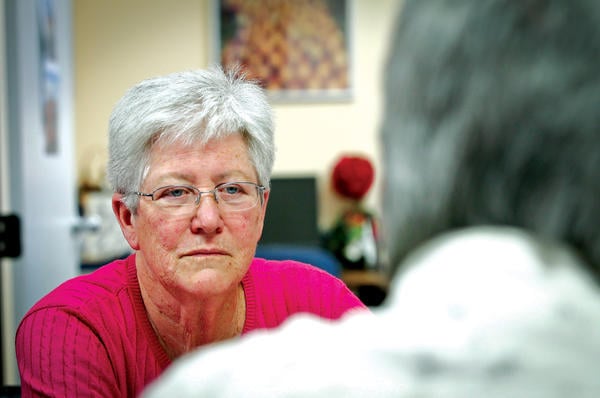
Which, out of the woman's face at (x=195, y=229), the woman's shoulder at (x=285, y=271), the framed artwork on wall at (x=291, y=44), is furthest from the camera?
the framed artwork on wall at (x=291, y=44)

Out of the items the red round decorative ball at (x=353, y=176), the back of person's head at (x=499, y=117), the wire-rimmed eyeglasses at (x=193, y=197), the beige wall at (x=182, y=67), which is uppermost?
the beige wall at (x=182, y=67)

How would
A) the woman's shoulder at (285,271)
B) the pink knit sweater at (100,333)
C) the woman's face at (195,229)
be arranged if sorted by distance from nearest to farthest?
1. the pink knit sweater at (100,333)
2. the woman's face at (195,229)
3. the woman's shoulder at (285,271)

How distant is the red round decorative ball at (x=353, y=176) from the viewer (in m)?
4.52

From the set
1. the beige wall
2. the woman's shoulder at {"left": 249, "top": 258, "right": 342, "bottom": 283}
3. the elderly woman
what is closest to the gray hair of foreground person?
the elderly woman

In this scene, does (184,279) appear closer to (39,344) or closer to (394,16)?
(39,344)

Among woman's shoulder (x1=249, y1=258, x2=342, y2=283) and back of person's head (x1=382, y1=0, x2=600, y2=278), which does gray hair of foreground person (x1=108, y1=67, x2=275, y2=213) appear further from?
back of person's head (x1=382, y1=0, x2=600, y2=278)

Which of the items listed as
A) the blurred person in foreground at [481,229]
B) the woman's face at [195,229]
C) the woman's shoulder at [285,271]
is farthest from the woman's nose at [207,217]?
the blurred person in foreground at [481,229]

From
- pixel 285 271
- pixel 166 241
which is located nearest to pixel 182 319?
pixel 166 241

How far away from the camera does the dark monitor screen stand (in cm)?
445

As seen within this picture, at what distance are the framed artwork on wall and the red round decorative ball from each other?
0.45 metres

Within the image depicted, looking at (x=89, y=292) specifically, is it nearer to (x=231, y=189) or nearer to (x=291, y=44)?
(x=231, y=189)

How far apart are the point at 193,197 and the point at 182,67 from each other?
3.61 metres

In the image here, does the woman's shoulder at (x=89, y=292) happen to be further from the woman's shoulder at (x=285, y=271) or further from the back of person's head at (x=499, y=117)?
the back of person's head at (x=499, y=117)

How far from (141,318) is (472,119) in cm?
90
